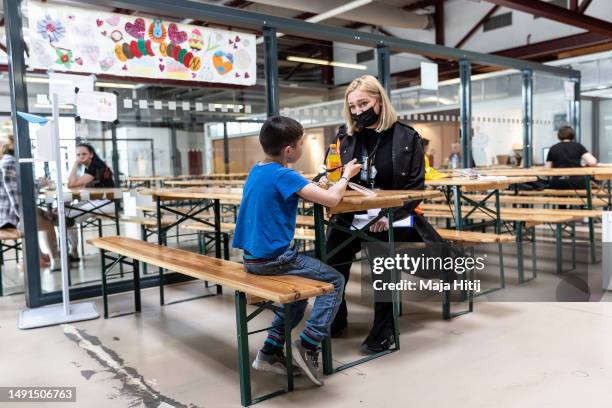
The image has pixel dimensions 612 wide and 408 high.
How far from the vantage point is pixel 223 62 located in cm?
465

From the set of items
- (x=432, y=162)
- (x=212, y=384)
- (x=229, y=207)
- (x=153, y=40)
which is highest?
(x=153, y=40)

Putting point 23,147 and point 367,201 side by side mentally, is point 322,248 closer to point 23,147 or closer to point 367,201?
point 367,201

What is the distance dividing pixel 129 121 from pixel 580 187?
5475 mm

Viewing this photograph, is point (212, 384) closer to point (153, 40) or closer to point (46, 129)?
point (46, 129)

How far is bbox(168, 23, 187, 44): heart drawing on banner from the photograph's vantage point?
4.36 m

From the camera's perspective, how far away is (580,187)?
264 inches

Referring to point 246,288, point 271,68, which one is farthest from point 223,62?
point 246,288

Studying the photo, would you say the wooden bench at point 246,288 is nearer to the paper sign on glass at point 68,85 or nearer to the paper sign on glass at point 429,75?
the paper sign on glass at point 68,85

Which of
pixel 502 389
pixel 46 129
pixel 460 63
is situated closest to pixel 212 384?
pixel 502 389

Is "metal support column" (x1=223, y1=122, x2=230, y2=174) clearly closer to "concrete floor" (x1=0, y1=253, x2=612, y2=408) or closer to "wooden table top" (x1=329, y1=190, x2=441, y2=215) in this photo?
"concrete floor" (x1=0, y1=253, x2=612, y2=408)

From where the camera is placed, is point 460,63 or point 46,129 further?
point 460,63

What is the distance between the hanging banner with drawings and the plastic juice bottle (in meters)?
2.06

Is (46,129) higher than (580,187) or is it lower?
higher

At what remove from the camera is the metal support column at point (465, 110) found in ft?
21.0
